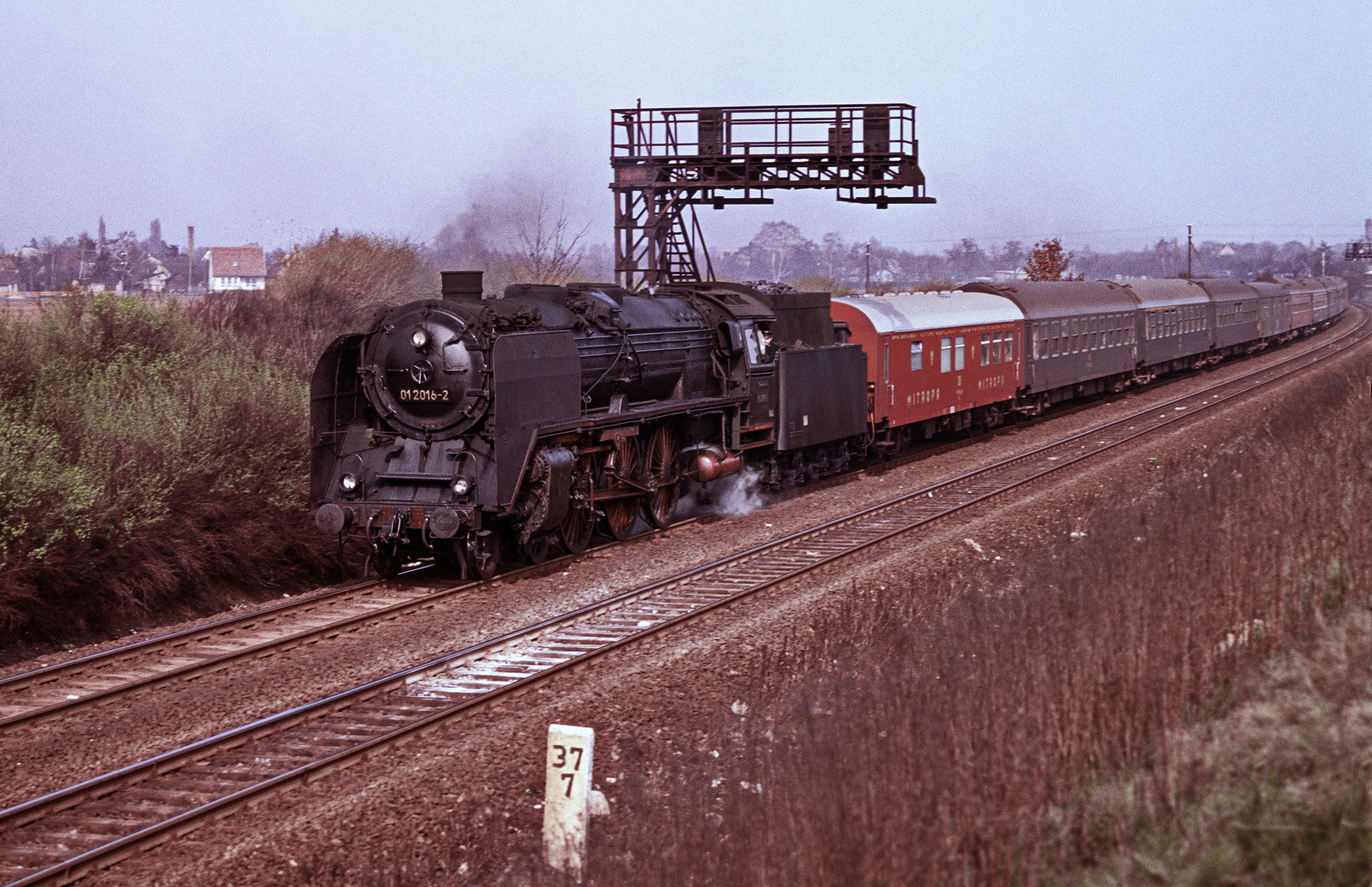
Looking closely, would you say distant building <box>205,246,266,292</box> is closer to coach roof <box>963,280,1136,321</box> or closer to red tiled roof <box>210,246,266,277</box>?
red tiled roof <box>210,246,266,277</box>

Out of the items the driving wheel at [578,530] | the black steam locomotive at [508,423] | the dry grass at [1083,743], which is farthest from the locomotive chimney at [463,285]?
the dry grass at [1083,743]

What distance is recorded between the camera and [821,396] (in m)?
19.5

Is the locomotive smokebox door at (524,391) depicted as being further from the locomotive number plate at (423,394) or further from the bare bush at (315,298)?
the bare bush at (315,298)

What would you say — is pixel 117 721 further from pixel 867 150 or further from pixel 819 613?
pixel 867 150

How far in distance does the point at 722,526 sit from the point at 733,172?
10262 mm

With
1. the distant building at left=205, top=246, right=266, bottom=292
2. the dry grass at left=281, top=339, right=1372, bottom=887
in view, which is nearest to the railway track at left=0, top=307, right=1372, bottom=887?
the dry grass at left=281, top=339, right=1372, bottom=887

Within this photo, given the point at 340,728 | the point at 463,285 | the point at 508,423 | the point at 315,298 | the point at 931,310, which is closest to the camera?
the point at 340,728

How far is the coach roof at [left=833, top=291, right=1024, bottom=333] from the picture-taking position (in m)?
21.8

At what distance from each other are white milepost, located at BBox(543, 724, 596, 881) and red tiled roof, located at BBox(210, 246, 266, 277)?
292ft

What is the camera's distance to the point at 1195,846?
4492 millimetres

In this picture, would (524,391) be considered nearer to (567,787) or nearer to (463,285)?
(463,285)

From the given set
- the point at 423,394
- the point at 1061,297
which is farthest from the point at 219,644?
the point at 1061,297

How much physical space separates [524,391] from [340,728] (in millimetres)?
4922

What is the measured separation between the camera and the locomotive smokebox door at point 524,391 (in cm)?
1237
